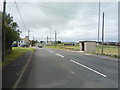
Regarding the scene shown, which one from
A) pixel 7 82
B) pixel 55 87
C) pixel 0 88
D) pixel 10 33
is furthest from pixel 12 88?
pixel 10 33

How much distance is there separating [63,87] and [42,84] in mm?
978

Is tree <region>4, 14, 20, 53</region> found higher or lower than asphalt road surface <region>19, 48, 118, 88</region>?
higher

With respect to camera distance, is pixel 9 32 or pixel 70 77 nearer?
pixel 70 77

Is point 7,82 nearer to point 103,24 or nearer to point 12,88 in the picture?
point 12,88

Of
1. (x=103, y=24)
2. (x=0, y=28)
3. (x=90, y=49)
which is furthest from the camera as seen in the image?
(x=90, y=49)

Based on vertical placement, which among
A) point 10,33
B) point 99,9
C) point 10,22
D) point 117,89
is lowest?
point 117,89

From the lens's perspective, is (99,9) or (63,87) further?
(99,9)

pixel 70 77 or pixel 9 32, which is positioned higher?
pixel 9 32

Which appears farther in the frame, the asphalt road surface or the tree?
the tree

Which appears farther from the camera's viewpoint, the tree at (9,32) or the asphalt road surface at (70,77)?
the tree at (9,32)

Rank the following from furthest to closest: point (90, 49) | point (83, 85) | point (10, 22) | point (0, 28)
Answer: point (90, 49)
point (10, 22)
point (0, 28)
point (83, 85)

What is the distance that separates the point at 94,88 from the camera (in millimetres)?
4727

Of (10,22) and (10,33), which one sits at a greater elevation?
(10,22)

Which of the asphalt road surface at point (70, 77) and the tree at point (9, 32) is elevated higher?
the tree at point (9, 32)
